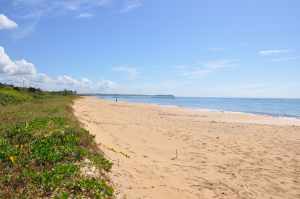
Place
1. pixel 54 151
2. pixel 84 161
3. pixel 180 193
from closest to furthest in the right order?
pixel 180 193 < pixel 84 161 < pixel 54 151

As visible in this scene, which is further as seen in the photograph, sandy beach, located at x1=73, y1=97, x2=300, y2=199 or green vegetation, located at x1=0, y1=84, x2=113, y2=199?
sandy beach, located at x1=73, y1=97, x2=300, y2=199

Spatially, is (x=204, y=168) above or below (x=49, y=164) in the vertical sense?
below

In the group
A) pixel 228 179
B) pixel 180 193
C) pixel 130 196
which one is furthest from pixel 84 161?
pixel 228 179

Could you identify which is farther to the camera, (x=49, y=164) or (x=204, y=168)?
(x=204, y=168)

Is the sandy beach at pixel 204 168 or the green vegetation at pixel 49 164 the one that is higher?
the green vegetation at pixel 49 164

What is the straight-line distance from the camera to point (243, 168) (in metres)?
8.85

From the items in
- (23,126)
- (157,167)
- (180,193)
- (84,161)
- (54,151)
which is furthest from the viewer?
(23,126)

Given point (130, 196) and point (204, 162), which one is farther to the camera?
point (204, 162)

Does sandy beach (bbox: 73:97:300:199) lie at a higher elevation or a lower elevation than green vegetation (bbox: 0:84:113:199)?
lower

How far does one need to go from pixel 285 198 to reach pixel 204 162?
319 cm

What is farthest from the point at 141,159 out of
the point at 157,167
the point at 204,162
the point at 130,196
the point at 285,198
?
the point at 285,198

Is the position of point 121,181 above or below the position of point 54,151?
below

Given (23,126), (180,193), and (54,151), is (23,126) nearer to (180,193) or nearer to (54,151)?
(54,151)

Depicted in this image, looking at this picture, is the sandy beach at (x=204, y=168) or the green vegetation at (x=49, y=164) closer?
the green vegetation at (x=49, y=164)
